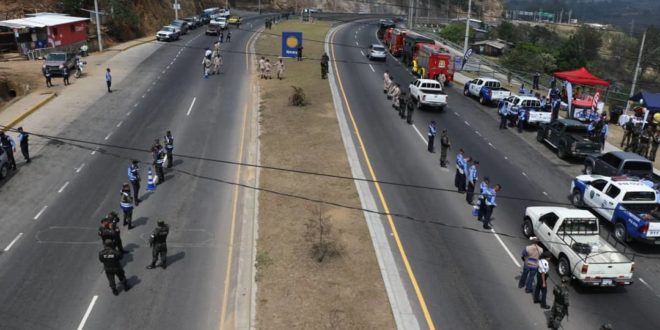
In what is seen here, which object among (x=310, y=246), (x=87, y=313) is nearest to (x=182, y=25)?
(x=310, y=246)

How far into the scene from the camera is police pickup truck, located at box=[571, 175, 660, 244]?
1833cm

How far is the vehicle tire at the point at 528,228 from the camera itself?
1898 centimetres

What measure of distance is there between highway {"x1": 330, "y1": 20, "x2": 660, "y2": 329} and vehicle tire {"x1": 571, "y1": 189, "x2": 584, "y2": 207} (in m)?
0.67

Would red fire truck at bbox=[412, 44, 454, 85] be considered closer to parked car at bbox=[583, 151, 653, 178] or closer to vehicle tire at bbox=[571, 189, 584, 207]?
Answer: parked car at bbox=[583, 151, 653, 178]

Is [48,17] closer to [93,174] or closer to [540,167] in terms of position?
[93,174]

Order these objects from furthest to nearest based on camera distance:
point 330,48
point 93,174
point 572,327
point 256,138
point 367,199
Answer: point 330,48, point 256,138, point 93,174, point 367,199, point 572,327

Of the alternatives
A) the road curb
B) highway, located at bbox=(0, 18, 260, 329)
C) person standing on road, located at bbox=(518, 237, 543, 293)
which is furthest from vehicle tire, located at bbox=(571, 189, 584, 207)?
the road curb

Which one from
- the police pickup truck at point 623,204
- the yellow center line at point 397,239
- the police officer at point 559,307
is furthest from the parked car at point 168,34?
the police officer at point 559,307

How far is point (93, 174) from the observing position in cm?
2409

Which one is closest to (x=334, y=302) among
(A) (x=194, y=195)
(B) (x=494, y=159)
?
(A) (x=194, y=195)

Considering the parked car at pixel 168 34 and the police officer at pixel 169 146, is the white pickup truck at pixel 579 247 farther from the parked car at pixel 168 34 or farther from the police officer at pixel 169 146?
the parked car at pixel 168 34

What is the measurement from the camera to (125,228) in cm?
1919

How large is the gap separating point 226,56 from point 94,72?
1361 cm

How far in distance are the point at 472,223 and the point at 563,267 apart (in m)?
3.96
